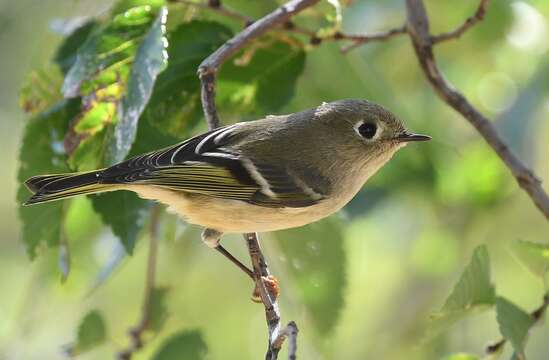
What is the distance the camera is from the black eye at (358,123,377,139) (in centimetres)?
180

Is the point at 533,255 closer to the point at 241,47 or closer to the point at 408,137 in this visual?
the point at 408,137

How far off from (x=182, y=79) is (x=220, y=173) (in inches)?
8.3

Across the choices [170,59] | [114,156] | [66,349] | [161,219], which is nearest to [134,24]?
[170,59]

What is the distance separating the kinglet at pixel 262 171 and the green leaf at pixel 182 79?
0.08m

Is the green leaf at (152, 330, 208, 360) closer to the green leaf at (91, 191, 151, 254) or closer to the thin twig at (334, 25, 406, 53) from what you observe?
the green leaf at (91, 191, 151, 254)

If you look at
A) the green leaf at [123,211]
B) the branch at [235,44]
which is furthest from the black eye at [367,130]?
the green leaf at [123,211]

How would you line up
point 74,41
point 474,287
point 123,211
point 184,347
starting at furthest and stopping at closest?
point 74,41 → point 184,347 → point 123,211 → point 474,287

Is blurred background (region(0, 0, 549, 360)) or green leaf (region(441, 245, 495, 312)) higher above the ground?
green leaf (region(441, 245, 495, 312))

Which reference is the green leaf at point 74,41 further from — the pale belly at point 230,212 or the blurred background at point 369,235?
the pale belly at point 230,212

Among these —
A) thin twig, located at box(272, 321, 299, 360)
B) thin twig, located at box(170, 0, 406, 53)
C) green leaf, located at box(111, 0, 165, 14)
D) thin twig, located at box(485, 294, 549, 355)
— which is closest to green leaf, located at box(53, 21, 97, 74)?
green leaf, located at box(111, 0, 165, 14)

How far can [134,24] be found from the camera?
5.23ft

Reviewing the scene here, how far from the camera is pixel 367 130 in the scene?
71.4 inches

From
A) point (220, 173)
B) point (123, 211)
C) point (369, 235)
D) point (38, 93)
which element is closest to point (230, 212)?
point (220, 173)

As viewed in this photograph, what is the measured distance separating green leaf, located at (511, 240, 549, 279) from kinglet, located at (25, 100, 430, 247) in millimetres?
311
